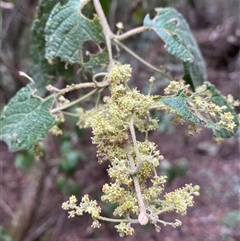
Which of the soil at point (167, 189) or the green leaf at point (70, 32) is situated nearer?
the green leaf at point (70, 32)

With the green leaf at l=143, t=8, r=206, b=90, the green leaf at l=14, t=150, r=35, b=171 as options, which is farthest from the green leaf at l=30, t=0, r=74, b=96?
the green leaf at l=14, t=150, r=35, b=171

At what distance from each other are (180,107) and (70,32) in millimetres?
364

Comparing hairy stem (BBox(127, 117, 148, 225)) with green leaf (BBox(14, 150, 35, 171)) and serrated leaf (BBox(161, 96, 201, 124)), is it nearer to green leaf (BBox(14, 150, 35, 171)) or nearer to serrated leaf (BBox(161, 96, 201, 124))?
serrated leaf (BBox(161, 96, 201, 124))

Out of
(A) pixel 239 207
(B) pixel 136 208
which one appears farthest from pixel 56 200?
(B) pixel 136 208

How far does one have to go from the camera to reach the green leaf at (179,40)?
2.75ft

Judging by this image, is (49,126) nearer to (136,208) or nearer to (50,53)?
(50,53)

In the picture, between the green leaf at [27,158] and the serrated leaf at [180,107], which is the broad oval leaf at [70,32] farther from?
the green leaf at [27,158]

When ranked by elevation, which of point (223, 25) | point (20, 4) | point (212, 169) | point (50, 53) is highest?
point (50, 53)

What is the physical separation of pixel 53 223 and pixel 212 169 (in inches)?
46.2

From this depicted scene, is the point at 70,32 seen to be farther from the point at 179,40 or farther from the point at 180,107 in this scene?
the point at 180,107

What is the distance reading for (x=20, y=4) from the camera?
1.75 m

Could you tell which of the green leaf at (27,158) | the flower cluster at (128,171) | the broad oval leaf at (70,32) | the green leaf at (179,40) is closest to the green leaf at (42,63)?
the broad oval leaf at (70,32)

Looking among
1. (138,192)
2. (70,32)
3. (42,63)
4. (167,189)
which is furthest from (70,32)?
(167,189)

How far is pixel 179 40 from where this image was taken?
84cm
